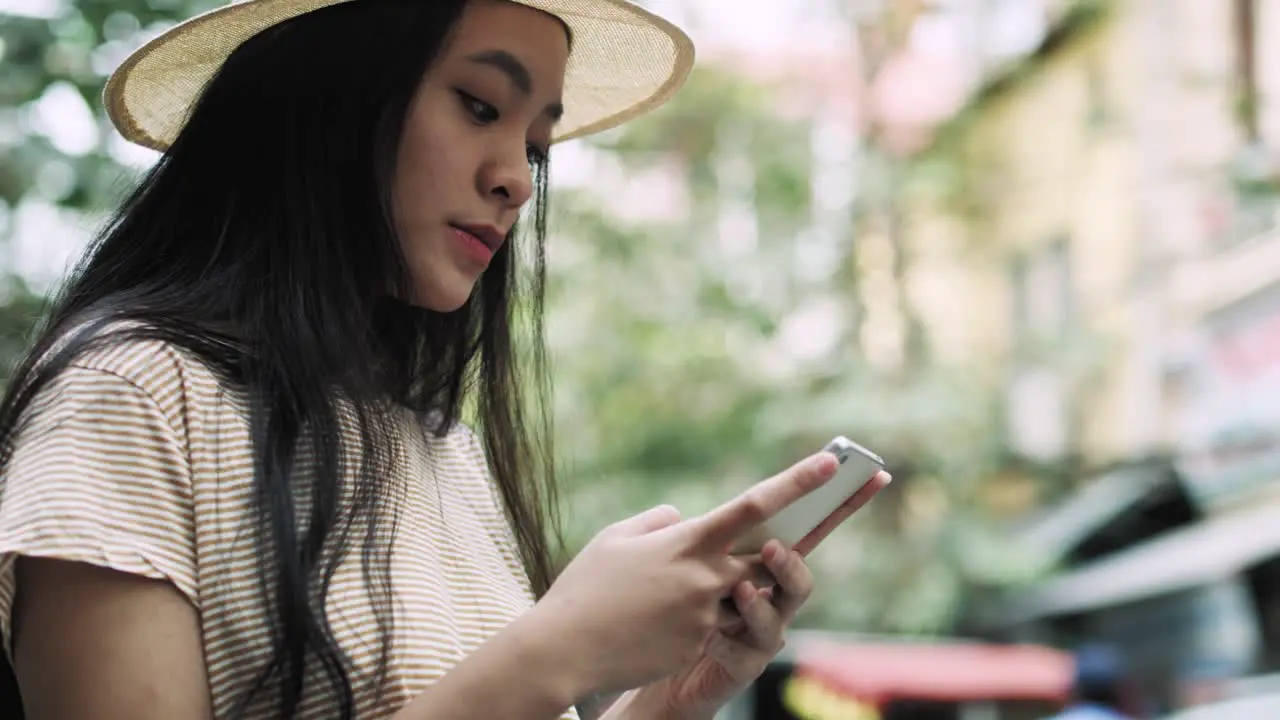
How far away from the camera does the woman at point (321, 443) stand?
106cm

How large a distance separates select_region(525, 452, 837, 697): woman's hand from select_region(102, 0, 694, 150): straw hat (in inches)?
23.2

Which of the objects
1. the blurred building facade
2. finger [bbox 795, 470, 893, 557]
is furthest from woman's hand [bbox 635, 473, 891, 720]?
the blurred building facade

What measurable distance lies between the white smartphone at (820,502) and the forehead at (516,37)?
1.62 feet

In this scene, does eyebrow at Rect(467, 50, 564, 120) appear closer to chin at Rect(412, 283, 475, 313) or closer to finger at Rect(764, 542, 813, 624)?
chin at Rect(412, 283, 475, 313)

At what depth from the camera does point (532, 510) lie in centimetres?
164

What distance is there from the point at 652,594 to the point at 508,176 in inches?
18.2

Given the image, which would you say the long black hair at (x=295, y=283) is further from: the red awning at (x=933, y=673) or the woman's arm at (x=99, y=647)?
the red awning at (x=933, y=673)

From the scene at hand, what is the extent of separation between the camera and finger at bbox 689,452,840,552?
107 cm

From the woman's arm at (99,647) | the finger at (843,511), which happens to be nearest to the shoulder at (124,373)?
the woman's arm at (99,647)

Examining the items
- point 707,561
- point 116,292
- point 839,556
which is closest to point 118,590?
point 116,292

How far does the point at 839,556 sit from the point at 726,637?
24.2 feet

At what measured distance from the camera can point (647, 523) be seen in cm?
116

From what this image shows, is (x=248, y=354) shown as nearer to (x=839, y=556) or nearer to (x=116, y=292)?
(x=116, y=292)

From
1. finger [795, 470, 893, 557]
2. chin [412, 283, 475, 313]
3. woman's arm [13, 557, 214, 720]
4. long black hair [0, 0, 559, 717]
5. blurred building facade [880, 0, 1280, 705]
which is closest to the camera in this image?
woman's arm [13, 557, 214, 720]
